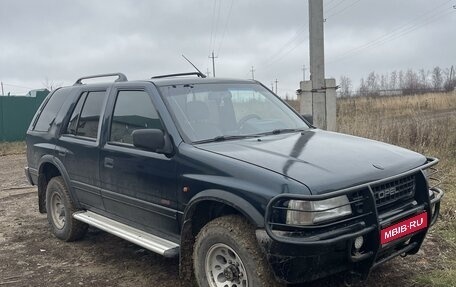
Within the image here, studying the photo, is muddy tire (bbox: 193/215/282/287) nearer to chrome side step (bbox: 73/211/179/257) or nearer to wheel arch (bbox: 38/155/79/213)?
chrome side step (bbox: 73/211/179/257)

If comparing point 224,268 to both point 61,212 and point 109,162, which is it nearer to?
point 109,162

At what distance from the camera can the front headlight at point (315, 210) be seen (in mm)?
3070

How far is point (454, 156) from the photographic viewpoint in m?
8.62

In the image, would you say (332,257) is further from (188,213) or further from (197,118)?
(197,118)

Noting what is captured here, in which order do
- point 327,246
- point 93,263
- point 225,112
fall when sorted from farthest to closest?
point 93,263 < point 225,112 < point 327,246

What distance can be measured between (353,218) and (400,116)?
7.82 m

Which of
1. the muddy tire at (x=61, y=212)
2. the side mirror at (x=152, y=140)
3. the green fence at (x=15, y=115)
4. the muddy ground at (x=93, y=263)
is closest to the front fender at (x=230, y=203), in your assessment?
the side mirror at (x=152, y=140)

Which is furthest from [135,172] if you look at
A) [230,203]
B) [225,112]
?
[230,203]

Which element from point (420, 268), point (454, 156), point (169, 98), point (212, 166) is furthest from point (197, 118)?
point (454, 156)

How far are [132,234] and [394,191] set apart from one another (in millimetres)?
2353

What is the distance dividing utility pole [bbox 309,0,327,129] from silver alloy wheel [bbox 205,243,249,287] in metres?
5.27

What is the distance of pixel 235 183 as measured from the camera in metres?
3.36

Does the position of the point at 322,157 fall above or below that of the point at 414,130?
above

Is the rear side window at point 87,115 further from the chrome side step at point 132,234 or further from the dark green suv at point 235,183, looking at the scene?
the chrome side step at point 132,234
